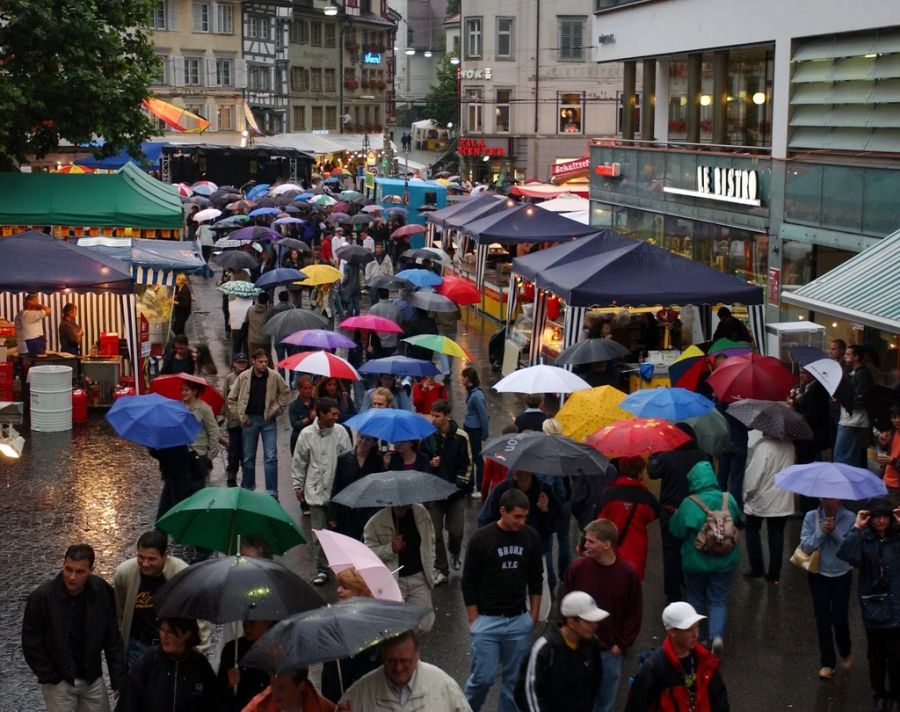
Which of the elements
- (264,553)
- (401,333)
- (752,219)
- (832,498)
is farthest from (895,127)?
(264,553)

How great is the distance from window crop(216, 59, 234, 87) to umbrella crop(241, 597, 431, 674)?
72.1m

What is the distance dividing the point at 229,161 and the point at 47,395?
41.5m

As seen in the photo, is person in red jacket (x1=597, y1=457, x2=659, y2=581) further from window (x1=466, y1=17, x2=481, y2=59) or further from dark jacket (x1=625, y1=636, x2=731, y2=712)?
window (x1=466, y1=17, x2=481, y2=59)

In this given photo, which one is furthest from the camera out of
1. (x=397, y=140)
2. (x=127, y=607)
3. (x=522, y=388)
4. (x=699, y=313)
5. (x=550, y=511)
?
(x=397, y=140)

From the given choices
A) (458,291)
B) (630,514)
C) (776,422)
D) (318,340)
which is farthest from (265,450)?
(458,291)

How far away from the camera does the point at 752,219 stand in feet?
73.6

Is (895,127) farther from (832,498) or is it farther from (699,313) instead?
(832,498)

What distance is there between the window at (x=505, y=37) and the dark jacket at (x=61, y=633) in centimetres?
6278

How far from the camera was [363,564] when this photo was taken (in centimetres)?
793

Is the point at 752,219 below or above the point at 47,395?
above

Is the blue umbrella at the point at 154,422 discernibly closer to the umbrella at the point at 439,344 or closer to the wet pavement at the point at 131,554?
the wet pavement at the point at 131,554

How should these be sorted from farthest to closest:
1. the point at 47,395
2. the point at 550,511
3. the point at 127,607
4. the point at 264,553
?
the point at 47,395, the point at 550,511, the point at 264,553, the point at 127,607

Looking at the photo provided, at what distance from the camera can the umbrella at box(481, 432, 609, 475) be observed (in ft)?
32.7

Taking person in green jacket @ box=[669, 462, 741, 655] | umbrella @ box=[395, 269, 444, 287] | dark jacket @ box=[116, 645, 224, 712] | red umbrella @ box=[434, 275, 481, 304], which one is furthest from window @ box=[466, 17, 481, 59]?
dark jacket @ box=[116, 645, 224, 712]
